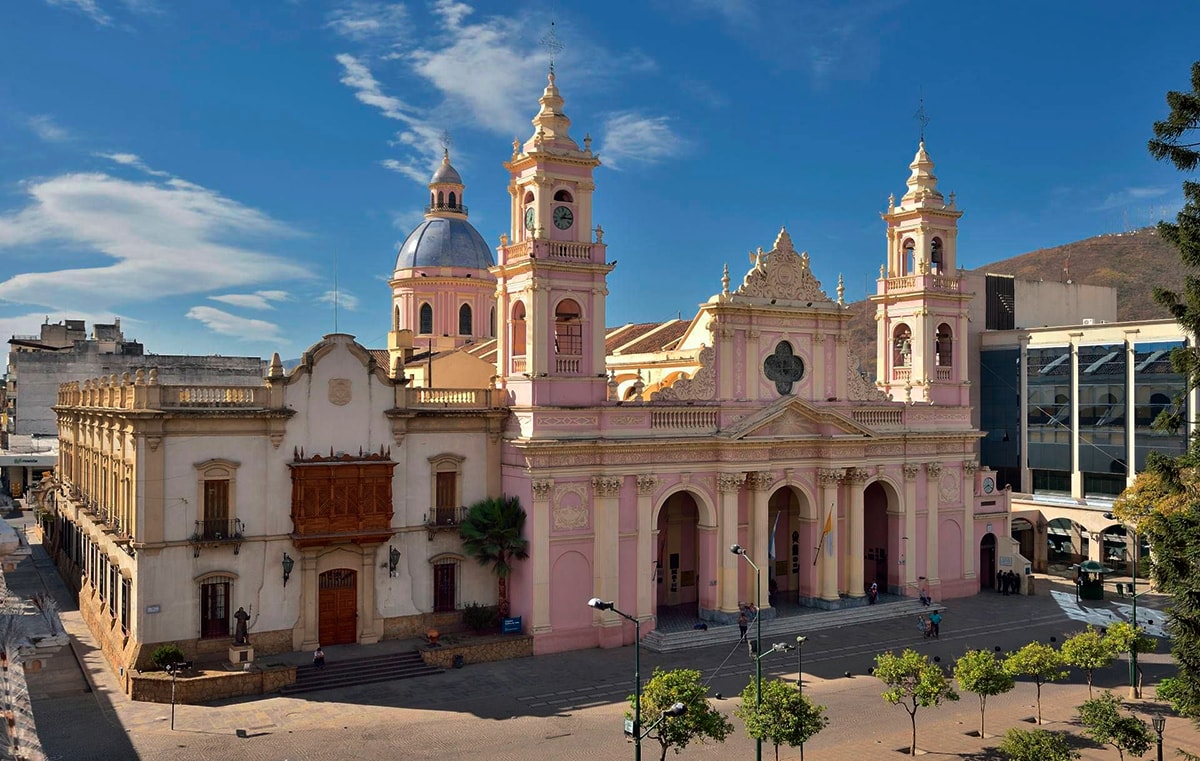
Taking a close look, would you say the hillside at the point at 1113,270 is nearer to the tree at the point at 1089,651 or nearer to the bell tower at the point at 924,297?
the bell tower at the point at 924,297

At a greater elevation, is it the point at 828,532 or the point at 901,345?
the point at 901,345

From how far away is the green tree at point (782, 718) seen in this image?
2520 cm

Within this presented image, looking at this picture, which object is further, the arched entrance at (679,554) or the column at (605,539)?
the arched entrance at (679,554)

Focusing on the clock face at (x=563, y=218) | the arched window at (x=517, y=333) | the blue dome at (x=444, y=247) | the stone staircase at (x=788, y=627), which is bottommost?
the stone staircase at (x=788, y=627)

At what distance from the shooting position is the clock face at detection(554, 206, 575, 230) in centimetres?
4097

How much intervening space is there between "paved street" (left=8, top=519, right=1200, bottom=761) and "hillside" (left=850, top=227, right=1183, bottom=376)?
259ft

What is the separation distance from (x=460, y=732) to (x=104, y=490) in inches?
754

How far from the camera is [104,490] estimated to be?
39875 millimetres

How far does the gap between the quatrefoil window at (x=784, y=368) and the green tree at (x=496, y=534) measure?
12.9 m

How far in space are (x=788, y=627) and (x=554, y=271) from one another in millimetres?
17540

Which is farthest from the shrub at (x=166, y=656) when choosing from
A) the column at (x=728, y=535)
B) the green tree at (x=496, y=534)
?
the column at (x=728, y=535)


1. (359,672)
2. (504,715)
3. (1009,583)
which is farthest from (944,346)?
(359,672)

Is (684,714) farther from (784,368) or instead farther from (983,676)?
(784,368)

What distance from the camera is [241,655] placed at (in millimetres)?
33969
